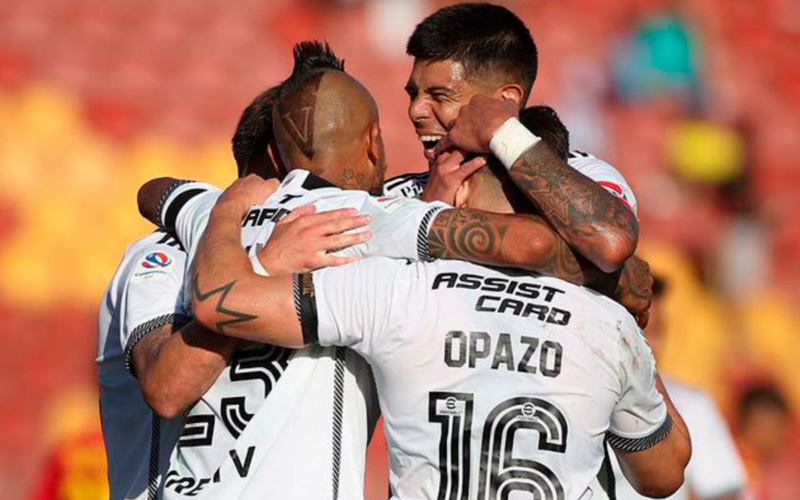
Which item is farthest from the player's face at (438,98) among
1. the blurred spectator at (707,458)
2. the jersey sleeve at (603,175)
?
the blurred spectator at (707,458)

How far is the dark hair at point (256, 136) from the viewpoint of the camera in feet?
11.9

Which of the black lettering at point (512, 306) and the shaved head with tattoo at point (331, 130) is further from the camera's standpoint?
the shaved head with tattoo at point (331, 130)

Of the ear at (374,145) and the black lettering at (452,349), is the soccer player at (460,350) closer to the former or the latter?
the black lettering at (452,349)

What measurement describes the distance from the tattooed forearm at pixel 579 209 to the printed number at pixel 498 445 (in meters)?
0.37

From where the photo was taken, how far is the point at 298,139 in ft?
10.9

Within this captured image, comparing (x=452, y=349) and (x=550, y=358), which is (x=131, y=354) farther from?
(x=550, y=358)

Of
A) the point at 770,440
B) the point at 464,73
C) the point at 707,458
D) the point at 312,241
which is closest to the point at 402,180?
the point at 464,73

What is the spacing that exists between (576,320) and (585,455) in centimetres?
32

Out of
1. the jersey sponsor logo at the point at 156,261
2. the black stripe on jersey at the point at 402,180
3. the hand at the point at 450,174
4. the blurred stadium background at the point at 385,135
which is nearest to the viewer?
the hand at the point at 450,174

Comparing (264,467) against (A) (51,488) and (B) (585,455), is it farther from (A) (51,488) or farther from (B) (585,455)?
(A) (51,488)

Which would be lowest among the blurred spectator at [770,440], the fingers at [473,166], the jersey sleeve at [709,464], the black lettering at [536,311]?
the blurred spectator at [770,440]

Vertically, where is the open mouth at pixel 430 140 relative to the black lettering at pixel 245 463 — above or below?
above

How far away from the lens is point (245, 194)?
3303 mm

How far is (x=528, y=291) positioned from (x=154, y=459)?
1.12 metres
